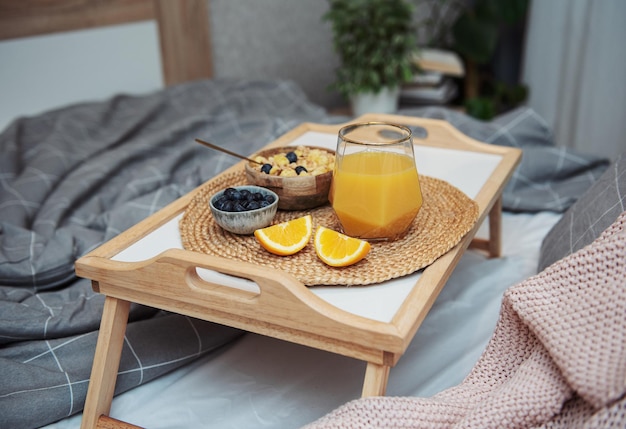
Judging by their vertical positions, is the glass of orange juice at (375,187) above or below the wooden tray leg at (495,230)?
above

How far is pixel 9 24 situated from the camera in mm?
1790

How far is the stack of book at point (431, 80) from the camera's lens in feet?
8.14

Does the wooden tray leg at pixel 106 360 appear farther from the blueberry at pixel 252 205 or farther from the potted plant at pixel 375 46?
the potted plant at pixel 375 46

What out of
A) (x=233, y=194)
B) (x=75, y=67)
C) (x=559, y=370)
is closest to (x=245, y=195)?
(x=233, y=194)

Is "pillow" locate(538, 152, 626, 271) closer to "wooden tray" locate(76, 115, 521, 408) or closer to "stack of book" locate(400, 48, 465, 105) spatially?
"wooden tray" locate(76, 115, 521, 408)

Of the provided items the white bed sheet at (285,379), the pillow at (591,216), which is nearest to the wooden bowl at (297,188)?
the white bed sheet at (285,379)

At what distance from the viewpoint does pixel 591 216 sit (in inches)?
43.9

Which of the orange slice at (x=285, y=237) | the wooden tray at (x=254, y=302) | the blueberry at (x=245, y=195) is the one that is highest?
the blueberry at (x=245, y=195)

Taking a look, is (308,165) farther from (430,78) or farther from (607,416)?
(430,78)

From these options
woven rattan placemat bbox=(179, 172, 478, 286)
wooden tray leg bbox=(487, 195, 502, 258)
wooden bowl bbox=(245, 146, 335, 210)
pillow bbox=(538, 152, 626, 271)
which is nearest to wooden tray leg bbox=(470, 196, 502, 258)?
wooden tray leg bbox=(487, 195, 502, 258)

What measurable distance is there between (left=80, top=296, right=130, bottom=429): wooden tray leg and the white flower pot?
1.59 meters

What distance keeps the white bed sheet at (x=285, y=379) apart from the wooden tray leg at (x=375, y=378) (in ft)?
0.75

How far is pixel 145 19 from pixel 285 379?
1.52 metres

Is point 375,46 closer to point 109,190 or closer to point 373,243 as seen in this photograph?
point 109,190
